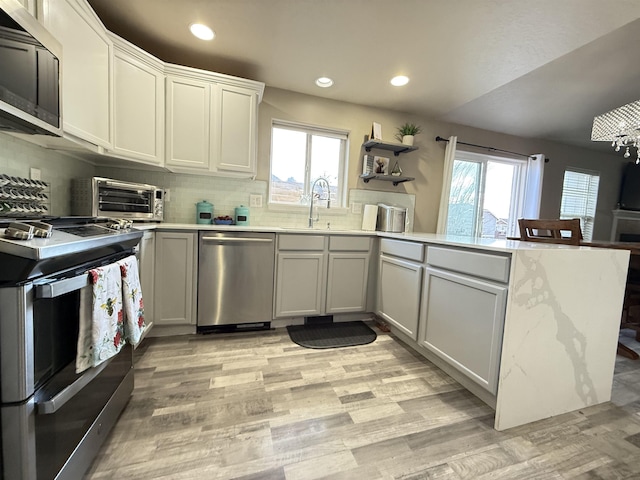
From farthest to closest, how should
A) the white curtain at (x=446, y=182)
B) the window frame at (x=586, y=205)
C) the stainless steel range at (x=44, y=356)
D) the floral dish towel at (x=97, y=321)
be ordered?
the window frame at (x=586, y=205), the white curtain at (x=446, y=182), the floral dish towel at (x=97, y=321), the stainless steel range at (x=44, y=356)

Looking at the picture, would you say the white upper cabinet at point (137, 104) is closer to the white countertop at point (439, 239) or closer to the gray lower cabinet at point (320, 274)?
the white countertop at point (439, 239)

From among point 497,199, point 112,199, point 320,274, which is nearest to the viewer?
point 112,199

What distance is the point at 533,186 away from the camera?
4023 millimetres

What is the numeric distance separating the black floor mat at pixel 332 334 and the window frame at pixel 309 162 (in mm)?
1295

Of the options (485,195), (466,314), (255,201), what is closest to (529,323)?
(466,314)

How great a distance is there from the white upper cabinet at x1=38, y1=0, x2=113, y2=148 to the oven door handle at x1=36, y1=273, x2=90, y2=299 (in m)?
1.20

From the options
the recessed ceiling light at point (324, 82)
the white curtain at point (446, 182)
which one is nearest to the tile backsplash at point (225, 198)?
the white curtain at point (446, 182)

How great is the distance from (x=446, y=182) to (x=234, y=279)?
291cm

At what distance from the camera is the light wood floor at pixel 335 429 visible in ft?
3.63

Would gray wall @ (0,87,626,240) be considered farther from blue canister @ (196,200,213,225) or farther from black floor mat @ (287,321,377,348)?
black floor mat @ (287,321,377,348)

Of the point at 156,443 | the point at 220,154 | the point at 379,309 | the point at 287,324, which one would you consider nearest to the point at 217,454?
the point at 156,443

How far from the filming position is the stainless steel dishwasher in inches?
86.7

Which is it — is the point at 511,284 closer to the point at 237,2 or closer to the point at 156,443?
the point at 156,443

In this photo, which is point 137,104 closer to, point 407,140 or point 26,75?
point 26,75
